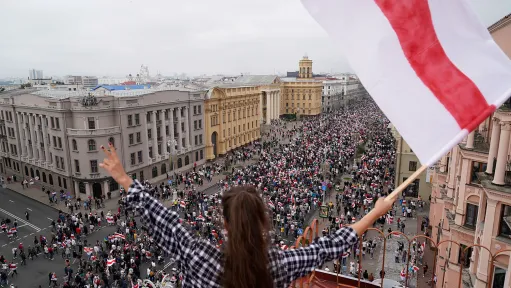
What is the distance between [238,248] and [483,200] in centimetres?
1646

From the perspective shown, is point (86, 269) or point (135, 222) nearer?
point (86, 269)

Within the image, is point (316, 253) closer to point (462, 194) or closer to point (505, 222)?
point (505, 222)

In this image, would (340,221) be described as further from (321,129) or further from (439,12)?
(321,129)

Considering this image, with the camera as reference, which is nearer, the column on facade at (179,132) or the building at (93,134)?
the building at (93,134)

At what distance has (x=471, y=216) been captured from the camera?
57.6 ft

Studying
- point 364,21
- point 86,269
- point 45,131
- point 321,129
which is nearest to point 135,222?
point 86,269

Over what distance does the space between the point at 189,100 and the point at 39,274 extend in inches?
1197

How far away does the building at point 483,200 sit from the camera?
13844 millimetres

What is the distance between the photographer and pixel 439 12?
15.7 feet

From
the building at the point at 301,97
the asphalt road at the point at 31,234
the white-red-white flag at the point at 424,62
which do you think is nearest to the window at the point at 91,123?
the asphalt road at the point at 31,234

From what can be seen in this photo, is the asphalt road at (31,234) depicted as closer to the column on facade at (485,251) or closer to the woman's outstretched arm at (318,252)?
the column on facade at (485,251)

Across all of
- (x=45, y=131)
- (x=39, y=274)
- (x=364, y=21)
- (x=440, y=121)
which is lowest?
(x=39, y=274)

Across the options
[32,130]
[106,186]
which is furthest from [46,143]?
[106,186]

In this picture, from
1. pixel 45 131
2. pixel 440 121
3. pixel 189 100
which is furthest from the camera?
pixel 189 100
